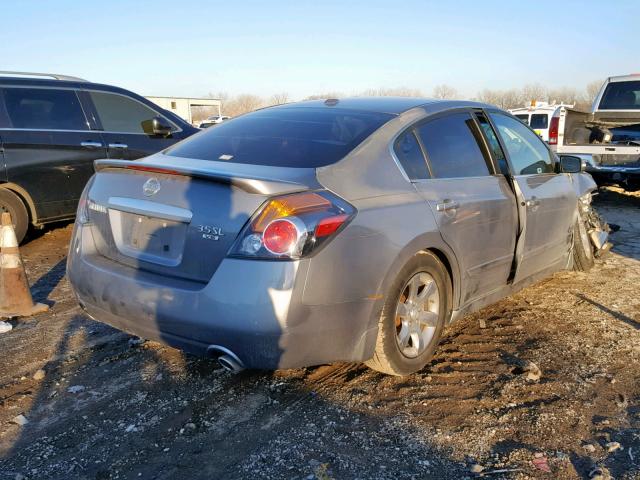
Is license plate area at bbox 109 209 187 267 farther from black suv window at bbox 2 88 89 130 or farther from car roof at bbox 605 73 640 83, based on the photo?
car roof at bbox 605 73 640 83

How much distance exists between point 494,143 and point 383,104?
903mm

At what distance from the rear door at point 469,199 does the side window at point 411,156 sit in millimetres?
52

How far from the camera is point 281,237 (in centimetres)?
264

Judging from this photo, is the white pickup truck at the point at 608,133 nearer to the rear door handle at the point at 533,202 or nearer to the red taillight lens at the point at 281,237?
the rear door handle at the point at 533,202

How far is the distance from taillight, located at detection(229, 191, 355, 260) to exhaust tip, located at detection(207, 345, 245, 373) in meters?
0.46

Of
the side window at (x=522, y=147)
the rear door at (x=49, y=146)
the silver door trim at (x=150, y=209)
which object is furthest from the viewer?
the rear door at (x=49, y=146)

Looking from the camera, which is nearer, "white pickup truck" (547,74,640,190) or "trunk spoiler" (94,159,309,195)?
"trunk spoiler" (94,159,309,195)

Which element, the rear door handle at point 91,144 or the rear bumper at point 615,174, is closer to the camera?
the rear door handle at point 91,144

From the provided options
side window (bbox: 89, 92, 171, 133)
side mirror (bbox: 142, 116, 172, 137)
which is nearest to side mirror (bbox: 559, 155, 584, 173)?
side mirror (bbox: 142, 116, 172, 137)

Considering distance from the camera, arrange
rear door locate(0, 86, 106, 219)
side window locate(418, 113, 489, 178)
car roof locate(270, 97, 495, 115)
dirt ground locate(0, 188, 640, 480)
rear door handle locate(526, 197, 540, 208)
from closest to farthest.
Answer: dirt ground locate(0, 188, 640, 480) < side window locate(418, 113, 489, 178) < car roof locate(270, 97, 495, 115) < rear door handle locate(526, 197, 540, 208) < rear door locate(0, 86, 106, 219)

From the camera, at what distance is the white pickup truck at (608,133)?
9.77 m

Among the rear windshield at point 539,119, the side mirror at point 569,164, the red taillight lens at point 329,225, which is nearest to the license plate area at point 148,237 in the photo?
the red taillight lens at point 329,225

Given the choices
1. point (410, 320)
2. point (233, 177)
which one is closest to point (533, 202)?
point (410, 320)

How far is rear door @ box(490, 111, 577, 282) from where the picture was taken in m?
4.25
